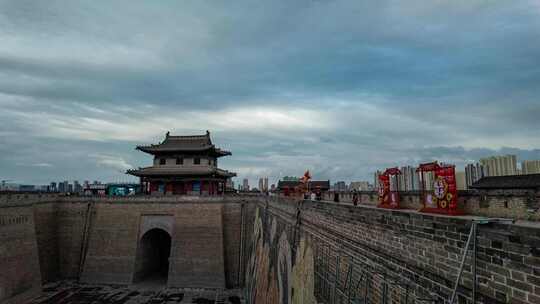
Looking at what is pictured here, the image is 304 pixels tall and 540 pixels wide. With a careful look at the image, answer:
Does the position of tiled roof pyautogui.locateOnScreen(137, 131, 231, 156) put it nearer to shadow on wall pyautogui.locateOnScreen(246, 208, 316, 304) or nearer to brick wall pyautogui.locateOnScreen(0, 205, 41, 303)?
brick wall pyautogui.locateOnScreen(0, 205, 41, 303)

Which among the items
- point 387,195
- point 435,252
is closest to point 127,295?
point 387,195

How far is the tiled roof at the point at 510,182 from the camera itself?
1549 cm

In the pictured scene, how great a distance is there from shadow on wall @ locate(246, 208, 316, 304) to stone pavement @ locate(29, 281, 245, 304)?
3.53 metres

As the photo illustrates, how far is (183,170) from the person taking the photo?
32812 mm

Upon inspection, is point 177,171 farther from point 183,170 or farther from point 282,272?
point 282,272

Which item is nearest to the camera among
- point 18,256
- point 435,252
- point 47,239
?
point 435,252

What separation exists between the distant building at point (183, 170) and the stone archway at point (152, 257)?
5.06 m

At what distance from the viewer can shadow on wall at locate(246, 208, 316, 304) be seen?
10.2m

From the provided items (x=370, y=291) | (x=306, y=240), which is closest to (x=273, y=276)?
(x=306, y=240)

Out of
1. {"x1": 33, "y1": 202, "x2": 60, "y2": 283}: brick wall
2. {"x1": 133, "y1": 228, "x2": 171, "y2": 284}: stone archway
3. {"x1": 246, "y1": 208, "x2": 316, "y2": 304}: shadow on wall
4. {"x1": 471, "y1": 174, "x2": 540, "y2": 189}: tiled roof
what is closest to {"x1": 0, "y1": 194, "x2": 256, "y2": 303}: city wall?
{"x1": 33, "y1": 202, "x2": 60, "y2": 283}: brick wall

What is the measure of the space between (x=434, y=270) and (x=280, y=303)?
33.4ft

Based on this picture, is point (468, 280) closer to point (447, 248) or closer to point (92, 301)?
point (447, 248)

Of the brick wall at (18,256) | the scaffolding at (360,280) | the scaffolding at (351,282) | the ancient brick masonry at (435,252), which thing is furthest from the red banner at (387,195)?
the brick wall at (18,256)

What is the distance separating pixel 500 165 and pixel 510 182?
1.56 metres
